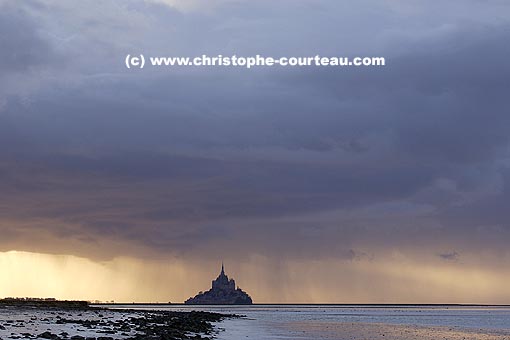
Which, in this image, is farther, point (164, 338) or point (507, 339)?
point (507, 339)

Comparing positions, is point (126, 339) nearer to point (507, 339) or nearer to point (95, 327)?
point (95, 327)

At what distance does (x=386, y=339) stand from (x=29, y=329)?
4619cm

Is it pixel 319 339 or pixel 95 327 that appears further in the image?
pixel 319 339

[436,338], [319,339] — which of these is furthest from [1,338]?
[436,338]

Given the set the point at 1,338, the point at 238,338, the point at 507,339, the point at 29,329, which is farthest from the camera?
the point at 507,339

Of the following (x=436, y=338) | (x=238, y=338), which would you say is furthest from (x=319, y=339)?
(x=436, y=338)

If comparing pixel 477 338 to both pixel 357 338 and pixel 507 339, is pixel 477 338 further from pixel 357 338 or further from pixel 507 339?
pixel 357 338

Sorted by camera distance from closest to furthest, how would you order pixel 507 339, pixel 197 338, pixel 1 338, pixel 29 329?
pixel 1 338, pixel 29 329, pixel 197 338, pixel 507 339

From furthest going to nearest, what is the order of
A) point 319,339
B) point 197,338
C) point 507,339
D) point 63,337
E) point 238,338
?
1. point 507,339
2. point 319,339
3. point 238,338
4. point 197,338
5. point 63,337

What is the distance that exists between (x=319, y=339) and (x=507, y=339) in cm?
2748

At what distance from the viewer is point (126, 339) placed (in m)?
60.3

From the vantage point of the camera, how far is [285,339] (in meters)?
84.0

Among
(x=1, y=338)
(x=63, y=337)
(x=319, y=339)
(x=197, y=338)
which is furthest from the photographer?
(x=319, y=339)

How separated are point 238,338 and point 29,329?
88.3 ft
